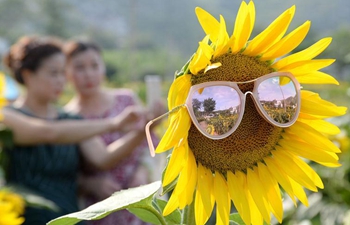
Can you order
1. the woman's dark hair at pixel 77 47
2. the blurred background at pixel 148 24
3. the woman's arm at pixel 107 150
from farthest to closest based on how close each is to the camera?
the blurred background at pixel 148 24 < the woman's dark hair at pixel 77 47 < the woman's arm at pixel 107 150

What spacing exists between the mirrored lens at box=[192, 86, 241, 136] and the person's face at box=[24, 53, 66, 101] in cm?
152

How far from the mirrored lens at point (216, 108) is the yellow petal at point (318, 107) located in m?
0.07

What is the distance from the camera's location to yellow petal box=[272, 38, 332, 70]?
1.83 feet

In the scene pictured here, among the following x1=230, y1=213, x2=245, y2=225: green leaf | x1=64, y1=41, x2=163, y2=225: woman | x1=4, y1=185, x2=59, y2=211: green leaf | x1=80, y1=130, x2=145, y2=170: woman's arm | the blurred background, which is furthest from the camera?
the blurred background

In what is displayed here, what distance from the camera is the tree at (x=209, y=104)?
54 centimetres

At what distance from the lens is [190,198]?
0.53 m

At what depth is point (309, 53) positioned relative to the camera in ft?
1.83

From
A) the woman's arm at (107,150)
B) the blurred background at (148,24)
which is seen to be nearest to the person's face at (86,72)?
the woman's arm at (107,150)

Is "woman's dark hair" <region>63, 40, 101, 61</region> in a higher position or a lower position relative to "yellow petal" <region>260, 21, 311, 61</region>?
lower

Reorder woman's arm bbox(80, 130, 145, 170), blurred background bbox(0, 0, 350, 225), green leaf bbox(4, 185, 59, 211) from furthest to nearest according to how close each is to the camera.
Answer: blurred background bbox(0, 0, 350, 225) → woman's arm bbox(80, 130, 145, 170) → green leaf bbox(4, 185, 59, 211)

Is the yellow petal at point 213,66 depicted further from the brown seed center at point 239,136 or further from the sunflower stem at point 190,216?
the sunflower stem at point 190,216

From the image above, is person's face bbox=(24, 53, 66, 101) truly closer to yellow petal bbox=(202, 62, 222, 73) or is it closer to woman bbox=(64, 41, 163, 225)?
woman bbox=(64, 41, 163, 225)

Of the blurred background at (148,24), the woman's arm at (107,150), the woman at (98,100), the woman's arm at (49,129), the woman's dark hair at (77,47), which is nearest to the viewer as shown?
the woman's arm at (49,129)

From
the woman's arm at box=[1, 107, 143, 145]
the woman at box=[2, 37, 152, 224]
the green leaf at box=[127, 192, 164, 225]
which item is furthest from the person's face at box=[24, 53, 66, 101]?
the green leaf at box=[127, 192, 164, 225]
